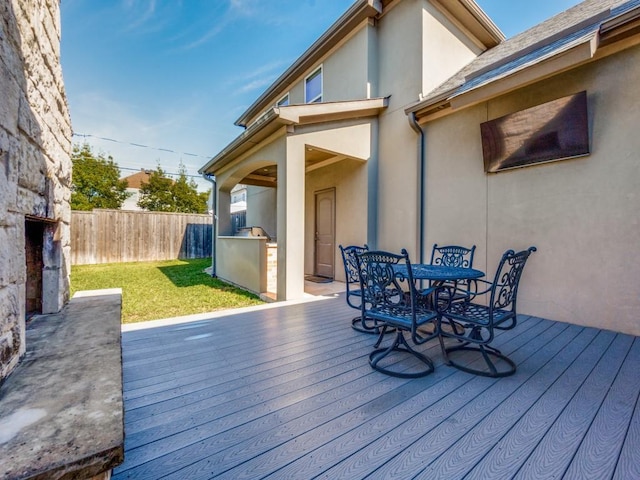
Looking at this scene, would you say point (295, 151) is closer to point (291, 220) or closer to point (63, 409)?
point (291, 220)

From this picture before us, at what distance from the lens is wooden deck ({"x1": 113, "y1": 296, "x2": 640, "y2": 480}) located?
1.42 meters

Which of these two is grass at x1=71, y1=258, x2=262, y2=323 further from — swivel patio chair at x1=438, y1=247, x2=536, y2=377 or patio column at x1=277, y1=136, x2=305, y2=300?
swivel patio chair at x1=438, y1=247, x2=536, y2=377

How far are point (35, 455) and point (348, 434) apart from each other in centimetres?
135

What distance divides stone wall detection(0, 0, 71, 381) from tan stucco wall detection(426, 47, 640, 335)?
499 centimetres

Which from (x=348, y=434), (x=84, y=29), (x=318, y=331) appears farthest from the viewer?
(x=84, y=29)

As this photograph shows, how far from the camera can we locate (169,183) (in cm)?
1786

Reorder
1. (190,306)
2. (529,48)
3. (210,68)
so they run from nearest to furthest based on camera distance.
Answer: (529,48) < (190,306) < (210,68)

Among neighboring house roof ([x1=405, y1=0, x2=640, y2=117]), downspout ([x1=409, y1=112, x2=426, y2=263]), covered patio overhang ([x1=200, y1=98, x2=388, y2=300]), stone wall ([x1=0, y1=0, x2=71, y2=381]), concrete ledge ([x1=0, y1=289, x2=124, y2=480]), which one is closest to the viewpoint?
concrete ledge ([x1=0, y1=289, x2=124, y2=480])

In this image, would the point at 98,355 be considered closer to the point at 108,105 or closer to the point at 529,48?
the point at 529,48

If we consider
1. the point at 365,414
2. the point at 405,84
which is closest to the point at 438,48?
the point at 405,84

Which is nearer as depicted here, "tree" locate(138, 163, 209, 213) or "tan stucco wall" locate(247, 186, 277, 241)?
"tan stucco wall" locate(247, 186, 277, 241)

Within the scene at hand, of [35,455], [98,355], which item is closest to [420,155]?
[98,355]

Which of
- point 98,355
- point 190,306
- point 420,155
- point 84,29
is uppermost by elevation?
point 84,29

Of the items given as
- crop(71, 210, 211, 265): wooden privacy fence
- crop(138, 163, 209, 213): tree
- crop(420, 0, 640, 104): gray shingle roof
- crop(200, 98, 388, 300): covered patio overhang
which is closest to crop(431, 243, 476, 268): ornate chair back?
crop(200, 98, 388, 300): covered patio overhang
